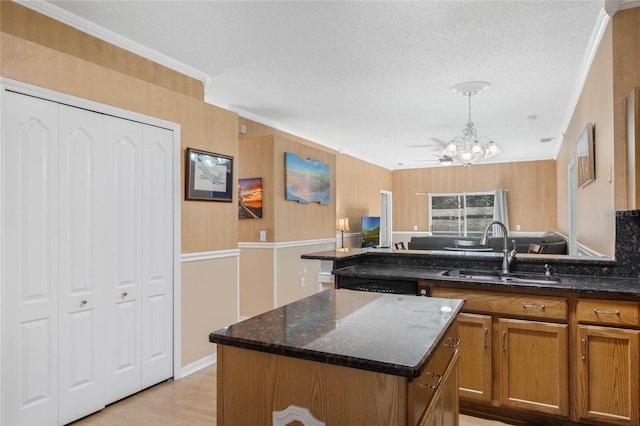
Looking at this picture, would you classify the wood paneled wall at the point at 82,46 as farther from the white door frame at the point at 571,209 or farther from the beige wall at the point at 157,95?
the white door frame at the point at 571,209

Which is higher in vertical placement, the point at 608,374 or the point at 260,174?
the point at 260,174

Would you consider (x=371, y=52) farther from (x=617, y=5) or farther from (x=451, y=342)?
(x=451, y=342)

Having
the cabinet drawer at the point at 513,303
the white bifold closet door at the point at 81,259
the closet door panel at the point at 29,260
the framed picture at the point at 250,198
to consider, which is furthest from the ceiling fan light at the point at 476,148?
the closet door panel at the point at 29,260

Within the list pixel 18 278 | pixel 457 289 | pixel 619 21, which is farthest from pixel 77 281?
pixel 619 21

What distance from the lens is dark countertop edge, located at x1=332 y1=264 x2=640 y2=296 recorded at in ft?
7.41

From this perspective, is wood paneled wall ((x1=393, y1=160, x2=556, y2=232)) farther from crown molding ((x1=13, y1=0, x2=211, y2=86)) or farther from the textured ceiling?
crown molding ((x1=13, y1=0, x2=211, y2=86))

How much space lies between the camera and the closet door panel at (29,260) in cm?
223

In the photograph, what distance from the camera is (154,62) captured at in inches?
139

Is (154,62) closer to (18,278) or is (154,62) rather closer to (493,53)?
(18,278)

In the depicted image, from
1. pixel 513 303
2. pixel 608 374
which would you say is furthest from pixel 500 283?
pixel 608 374

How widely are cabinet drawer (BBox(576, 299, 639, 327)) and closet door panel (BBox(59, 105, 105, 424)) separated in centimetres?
308

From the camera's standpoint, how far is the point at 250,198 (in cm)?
507

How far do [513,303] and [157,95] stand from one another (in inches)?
119

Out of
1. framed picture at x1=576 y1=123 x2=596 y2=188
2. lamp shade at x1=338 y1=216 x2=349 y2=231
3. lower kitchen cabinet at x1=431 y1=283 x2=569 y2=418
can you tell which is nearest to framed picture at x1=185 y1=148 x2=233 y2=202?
lower kitchen cabinet at x1=431 y1=283 x2=569 y2=418
